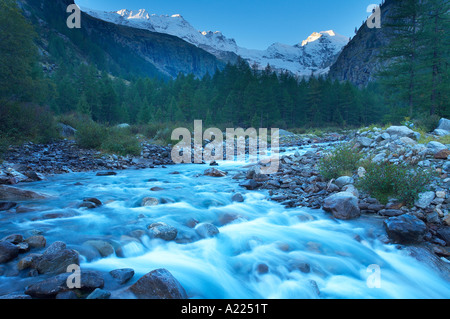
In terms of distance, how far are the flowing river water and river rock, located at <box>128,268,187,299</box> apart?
0.46 meters

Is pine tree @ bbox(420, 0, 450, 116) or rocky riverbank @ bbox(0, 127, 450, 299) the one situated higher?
pine tree @ bbox(420, 0, 450, 116)

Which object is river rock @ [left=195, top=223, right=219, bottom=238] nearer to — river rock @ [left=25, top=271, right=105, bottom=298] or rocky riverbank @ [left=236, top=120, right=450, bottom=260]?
river rock @ [left=25, top=271, right=105, bottom=298]

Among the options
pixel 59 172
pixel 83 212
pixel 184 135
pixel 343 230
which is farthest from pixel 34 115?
pixel 343 230

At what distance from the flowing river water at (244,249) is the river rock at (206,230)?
0.40 ft

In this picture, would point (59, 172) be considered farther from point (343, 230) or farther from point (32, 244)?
point (343, 230)

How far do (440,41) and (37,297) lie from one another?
2277 cm

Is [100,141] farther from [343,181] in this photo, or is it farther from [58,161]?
[343,181]

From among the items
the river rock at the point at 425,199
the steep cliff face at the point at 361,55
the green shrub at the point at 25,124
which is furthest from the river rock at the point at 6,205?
the steep cliff face at the point at 361,55

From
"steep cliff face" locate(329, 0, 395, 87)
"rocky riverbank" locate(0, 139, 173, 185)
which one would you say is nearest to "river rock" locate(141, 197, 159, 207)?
"rocky riverbank" locate(0, 139, 173, 185)

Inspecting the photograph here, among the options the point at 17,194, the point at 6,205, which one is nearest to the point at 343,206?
the point at 6,205

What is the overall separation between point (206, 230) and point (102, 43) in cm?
16143

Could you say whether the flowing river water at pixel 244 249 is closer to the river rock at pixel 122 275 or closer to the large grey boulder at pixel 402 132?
the river rock at pixel 122 275

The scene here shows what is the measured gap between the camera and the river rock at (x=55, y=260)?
301 centimetres

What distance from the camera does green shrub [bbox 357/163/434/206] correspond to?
5.16 meters
